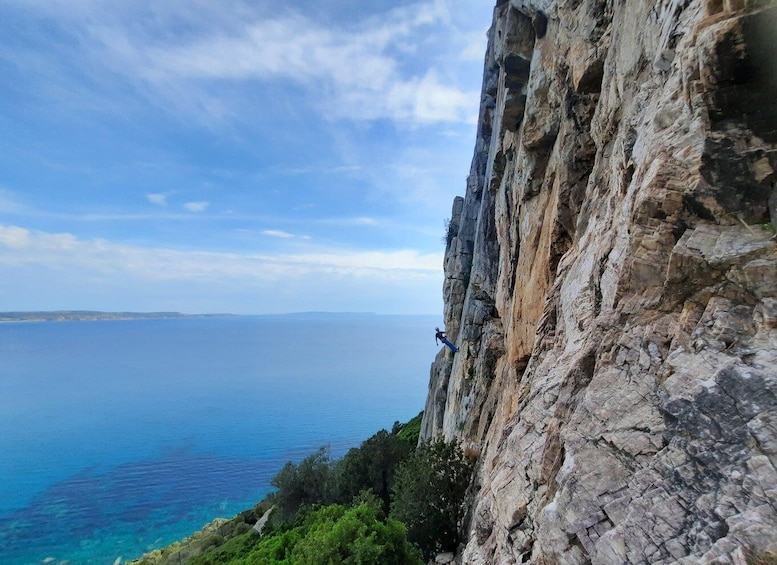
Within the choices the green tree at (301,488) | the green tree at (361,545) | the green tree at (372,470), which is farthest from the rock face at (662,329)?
the green tree at (301,488)

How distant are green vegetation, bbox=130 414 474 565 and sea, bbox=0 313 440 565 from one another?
10956 mm

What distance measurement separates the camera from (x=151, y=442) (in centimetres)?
7744

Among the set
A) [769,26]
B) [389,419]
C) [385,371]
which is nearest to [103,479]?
[389,419]

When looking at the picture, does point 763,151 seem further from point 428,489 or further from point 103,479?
point 103,479

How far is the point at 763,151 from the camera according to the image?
739 centimetres

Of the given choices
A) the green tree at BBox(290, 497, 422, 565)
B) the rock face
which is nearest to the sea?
the green tree at BBox(290, 497, 422, 565)

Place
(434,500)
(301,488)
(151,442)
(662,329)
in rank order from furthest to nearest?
1. (151,442)
2. (301,488)
3. (434,500)
4. (662,329)

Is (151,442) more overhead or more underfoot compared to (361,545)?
more underfoot

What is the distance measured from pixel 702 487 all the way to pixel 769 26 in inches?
307

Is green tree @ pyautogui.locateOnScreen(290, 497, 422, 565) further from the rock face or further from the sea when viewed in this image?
the sea

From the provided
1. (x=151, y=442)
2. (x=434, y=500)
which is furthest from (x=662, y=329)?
(x=151, y=442)

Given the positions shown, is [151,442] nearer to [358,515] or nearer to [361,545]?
[358,515]

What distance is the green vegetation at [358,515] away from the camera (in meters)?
17.2

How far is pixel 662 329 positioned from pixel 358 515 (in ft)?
53.9
